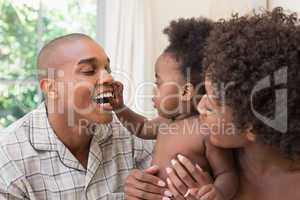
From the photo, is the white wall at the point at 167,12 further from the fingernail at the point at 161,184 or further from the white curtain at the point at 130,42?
the fingernail at the point at 161,184

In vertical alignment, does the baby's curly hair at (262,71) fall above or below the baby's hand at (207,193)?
above

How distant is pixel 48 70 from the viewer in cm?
138

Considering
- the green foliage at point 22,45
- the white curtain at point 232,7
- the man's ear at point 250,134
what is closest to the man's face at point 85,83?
the man's ear at point 250,134

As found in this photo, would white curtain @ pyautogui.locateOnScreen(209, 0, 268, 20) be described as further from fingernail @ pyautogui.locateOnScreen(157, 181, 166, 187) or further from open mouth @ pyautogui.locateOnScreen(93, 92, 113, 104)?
fingernail @ pyautogui.locateOnScreen(157, 181, 166, 187)

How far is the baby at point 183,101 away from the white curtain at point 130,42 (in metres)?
0.49

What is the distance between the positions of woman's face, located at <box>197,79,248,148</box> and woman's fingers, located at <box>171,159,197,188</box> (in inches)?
4.1

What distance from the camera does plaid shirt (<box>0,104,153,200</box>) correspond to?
4.00 ft

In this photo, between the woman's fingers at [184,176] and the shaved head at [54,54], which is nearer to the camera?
the woman's fingers at [184,176]

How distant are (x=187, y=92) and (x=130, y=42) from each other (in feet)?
2.13

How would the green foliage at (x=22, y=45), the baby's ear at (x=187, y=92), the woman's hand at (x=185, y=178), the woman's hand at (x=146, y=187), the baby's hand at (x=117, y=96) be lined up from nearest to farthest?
the woman's hand at (x=185, y=178), the woman's hand at (x=146, y=187), the baby's ear at (x=187, y=92), the baby's hand at (x=117, y=96), the green foliage at (x=22, y=45)

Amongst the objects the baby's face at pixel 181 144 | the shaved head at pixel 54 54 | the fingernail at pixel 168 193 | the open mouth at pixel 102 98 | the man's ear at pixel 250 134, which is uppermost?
the shaved head at pixel 54 54

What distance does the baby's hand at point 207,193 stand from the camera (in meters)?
→ 1.01

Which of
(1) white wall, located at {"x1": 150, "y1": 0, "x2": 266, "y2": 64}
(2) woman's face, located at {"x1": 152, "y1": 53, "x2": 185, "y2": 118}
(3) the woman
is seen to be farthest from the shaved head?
(1) white wall, located at {"x1": 150, "y1": 0, "x2": 266, "y2": 64}

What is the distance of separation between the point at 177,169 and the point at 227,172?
0.13 m
